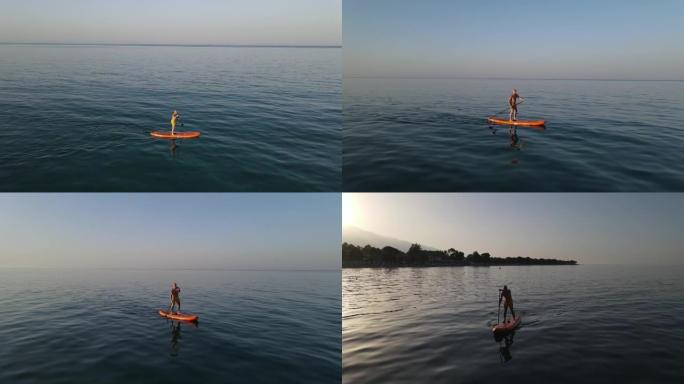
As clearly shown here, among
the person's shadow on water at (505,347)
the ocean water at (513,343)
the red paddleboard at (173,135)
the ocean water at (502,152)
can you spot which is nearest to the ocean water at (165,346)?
the ocean water at (513,343)

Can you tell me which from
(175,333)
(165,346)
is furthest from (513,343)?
(175,333)

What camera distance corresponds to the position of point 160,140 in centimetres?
Result: 2081

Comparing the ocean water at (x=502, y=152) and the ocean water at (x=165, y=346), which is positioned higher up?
the ocean water at (x=502, y=152)

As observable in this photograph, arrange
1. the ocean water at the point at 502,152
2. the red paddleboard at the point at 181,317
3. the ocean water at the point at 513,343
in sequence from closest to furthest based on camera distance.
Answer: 1. the ocean water at the point at 513,343
2. the ocean water at the point at 502,152
3. the red paddleboard at the point at 181,317

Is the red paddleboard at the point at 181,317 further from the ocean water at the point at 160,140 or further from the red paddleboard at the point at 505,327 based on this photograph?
the red paddleboard at the point at 505,327

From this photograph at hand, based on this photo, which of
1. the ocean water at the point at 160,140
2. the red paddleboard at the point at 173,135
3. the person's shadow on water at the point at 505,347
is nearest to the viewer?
the person's shadow on water at the point at 505,347

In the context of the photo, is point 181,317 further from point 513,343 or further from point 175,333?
point 513,343

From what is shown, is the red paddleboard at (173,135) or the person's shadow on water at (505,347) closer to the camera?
the person's shadow on water at (505,347)

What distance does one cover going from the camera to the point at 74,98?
32.3 m

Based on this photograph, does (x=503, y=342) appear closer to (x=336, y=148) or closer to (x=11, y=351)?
(x=336, y=148)

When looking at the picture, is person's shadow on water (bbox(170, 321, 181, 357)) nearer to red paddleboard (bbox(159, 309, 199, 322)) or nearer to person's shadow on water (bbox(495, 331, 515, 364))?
red paddleboard (bbox(159, 309, 199, 322))

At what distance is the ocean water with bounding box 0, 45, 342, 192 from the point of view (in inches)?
638

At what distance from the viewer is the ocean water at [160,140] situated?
53.2ft

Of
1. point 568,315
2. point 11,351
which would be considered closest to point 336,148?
point 568,315
